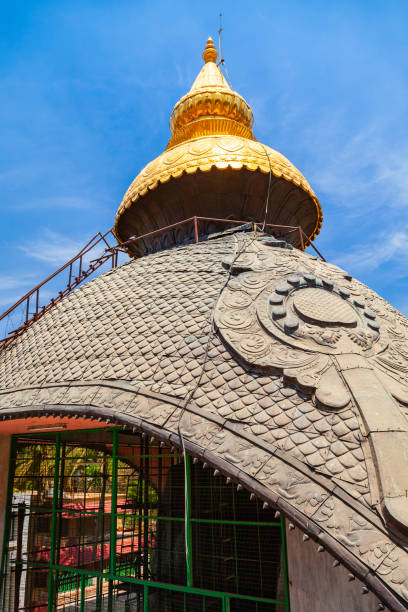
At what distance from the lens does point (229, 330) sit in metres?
4.73

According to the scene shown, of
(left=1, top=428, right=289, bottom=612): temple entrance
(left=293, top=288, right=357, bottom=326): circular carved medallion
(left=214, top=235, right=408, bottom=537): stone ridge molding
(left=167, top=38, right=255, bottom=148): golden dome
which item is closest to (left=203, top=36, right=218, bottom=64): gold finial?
(left=167, top=38, right=255, bottom=148): golden dome

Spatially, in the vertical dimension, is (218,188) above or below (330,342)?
above

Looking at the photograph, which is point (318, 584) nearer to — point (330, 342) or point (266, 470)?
point (266, 470)

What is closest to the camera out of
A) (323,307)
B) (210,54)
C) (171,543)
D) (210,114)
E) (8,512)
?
(323,307)

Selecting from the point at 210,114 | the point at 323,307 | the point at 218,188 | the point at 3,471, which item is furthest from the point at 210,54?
the point at 3,471

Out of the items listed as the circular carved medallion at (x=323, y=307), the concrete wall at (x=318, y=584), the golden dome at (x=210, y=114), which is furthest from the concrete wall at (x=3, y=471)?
the golden dome at (x=210, y=114)

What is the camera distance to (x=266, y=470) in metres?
3.55

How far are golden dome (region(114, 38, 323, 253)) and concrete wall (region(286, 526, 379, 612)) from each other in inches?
226

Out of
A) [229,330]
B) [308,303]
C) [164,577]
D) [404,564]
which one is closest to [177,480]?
[164,577]

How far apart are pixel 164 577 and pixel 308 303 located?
179 inches

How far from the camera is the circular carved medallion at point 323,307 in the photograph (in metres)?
4.70

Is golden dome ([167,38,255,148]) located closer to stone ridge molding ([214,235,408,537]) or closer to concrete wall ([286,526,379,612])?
stone ridge molding ([214,235,408,537])

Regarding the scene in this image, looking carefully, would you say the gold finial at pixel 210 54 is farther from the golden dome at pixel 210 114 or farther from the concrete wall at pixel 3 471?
the concrete wall at pixel 3 471

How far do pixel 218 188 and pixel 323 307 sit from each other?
14.4 feet
